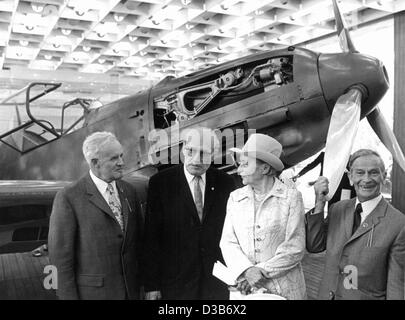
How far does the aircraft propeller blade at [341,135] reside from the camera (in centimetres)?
106

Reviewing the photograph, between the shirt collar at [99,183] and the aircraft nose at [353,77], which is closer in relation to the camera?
the shirt collar at [99,183]

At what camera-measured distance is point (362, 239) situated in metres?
0.79

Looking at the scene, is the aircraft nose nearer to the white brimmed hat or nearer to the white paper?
the white brimmed hat

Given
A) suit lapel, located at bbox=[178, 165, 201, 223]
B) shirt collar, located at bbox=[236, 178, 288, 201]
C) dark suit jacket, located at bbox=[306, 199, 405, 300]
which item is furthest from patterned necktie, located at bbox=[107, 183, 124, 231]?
dark suit jacket, located at bbox=[306, 199, 405, 300]

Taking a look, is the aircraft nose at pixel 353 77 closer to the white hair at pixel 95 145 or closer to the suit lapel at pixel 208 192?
the suit lapel at pixel 208 192

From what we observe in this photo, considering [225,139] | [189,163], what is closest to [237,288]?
[189,163]

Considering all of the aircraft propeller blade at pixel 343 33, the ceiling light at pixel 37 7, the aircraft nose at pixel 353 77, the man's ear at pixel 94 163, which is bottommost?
the man's ear at pixel 94 163

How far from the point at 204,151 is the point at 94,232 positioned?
12.3 inches

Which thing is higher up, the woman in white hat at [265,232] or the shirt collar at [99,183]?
the shirt collar at [99,183]

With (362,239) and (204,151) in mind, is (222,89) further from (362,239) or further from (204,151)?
(362,239)

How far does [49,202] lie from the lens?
56.1 inches

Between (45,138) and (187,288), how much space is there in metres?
1.12

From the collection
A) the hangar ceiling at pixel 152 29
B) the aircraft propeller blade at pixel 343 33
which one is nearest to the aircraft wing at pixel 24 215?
the hangar ceiling at pixel 152 29
